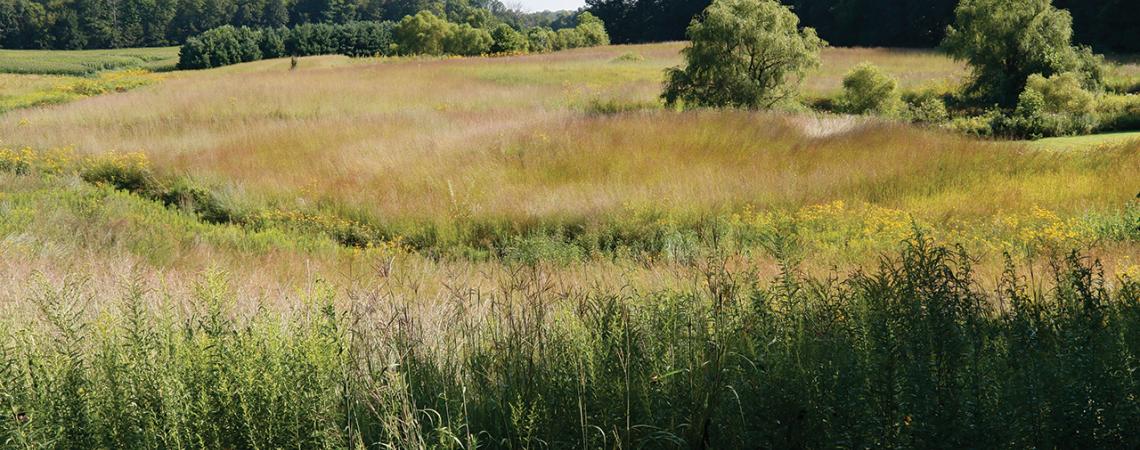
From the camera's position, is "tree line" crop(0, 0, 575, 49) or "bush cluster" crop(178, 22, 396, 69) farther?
"tree line" crop(0, 0, 575, 49)

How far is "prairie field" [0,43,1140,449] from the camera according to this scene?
9.49ft

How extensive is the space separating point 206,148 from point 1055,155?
48.4 feet

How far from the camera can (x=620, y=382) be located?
3.19 metres

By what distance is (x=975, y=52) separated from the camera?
23312mm

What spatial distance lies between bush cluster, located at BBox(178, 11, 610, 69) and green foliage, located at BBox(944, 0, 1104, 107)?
3327 cm

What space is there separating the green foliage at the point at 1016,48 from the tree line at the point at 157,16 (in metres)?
54.5

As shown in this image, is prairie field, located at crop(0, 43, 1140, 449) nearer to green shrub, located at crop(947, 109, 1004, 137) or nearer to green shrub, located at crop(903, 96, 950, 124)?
green shrub, located at crop(947, 109, 1004, 137)

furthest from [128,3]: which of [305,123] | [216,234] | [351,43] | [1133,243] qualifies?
[1133,243]

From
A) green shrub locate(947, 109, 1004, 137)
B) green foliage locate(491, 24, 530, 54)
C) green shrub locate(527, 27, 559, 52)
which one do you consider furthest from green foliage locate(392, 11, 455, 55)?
green shrub locate(947, 109, 1004, 137)

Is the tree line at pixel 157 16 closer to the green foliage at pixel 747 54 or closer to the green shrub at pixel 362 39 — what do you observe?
the green shrub at pixel 362 39

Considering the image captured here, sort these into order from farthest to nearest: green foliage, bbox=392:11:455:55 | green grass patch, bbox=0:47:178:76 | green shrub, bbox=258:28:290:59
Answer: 1. green shrub, bbox=258:28:290:59
2. green grass patch, bbox=0:47:178:76
3. green foliage, bbox=392:11:455:55

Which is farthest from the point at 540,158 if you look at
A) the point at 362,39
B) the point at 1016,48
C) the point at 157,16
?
the point at 157,16

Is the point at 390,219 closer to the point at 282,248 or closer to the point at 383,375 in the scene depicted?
the point at 282,248

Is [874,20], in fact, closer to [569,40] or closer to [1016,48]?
[569,40]
